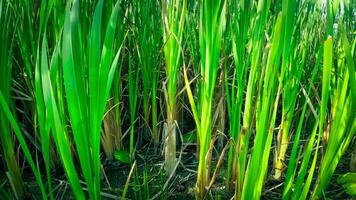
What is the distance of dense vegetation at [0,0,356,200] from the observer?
51 cm

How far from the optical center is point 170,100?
0.89 meters

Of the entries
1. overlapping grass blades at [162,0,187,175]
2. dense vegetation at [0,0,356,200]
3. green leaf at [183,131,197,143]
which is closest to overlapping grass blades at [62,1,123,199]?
dense vegetation at [0,0,356,200]

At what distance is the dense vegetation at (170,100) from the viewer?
1.68 ft

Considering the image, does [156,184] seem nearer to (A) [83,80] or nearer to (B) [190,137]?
(B) [190,137]

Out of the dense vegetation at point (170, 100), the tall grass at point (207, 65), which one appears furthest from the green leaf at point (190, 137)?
the tall grass at point (207, 65)

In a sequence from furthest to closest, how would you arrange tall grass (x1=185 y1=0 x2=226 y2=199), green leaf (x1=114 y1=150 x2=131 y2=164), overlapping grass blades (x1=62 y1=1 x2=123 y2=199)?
1. green leaf (x1=114 y1=150 x2=131 y2=164)
2. tall grass (x1=185 y1=0 x2=226 y2=199)
3. overlapping grass blades (x1=62 y1=1 x2=123 y2=199)

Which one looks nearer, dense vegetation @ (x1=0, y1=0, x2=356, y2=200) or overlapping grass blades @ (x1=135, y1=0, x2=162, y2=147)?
dense vegetation @ (x1=0, y1=0, x2=356, y2=200)

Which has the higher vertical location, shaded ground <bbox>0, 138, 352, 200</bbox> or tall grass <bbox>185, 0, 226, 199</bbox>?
tall grass <bbox>185, 0, 226, 199</bbox>

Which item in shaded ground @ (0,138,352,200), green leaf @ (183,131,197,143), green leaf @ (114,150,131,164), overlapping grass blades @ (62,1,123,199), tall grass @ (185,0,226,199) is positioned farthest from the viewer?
green leaf @ (183,131,197,143)

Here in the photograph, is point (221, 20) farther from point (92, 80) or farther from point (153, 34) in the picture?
point (153, 34)

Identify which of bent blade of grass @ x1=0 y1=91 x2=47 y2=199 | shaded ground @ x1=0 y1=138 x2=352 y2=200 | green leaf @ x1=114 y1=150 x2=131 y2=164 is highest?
bent blade of grass @ x1=0 y1=91 x2=47 y2=199

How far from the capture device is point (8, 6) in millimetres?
694

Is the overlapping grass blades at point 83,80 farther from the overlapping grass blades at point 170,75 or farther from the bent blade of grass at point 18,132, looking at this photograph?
the overlapping grass blades at point 170,75

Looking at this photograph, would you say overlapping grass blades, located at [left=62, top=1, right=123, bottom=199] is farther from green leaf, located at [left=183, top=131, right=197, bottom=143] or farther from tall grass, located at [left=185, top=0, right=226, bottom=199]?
green leaf, located at [left=183, top=131, right=197, bottom=143]
